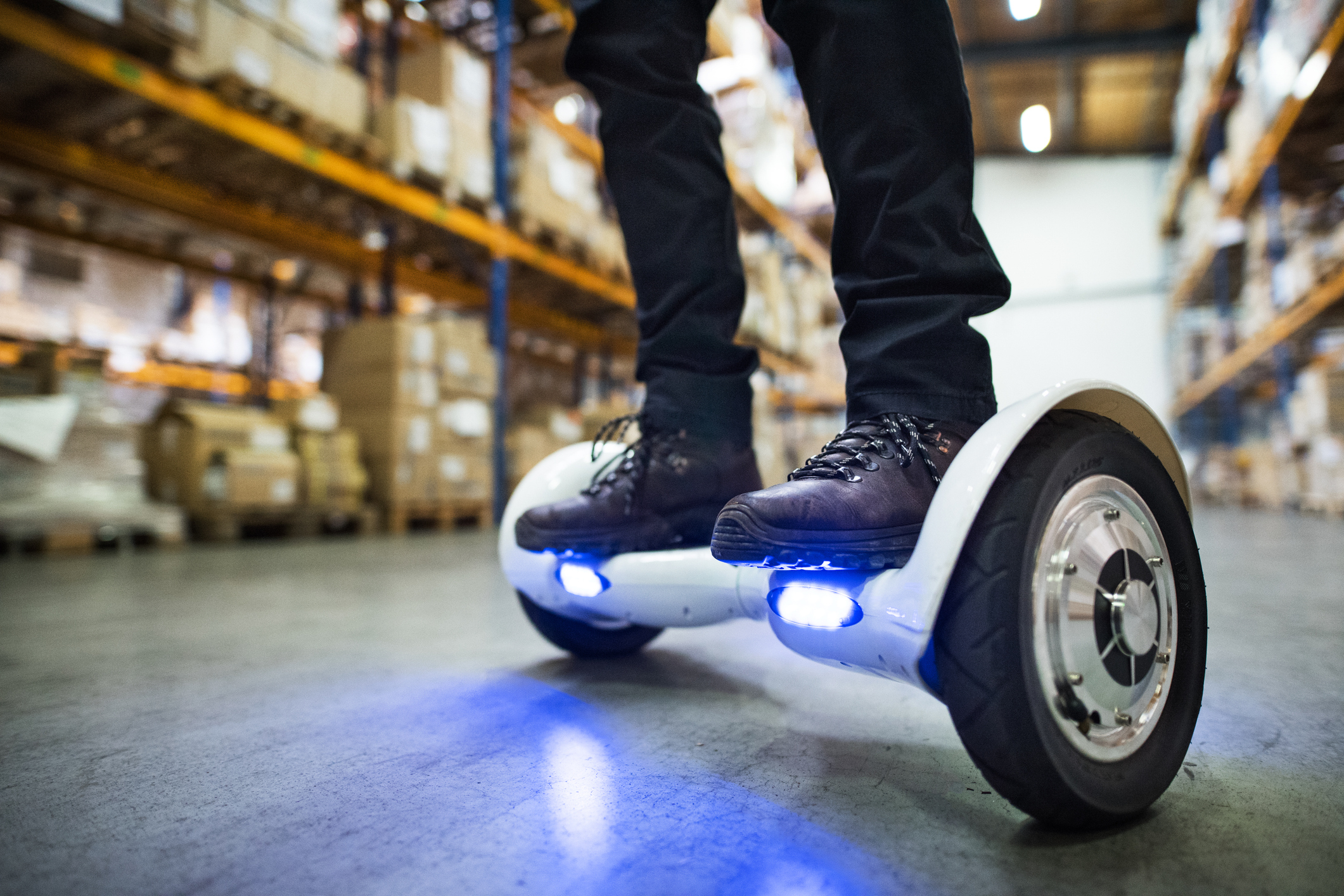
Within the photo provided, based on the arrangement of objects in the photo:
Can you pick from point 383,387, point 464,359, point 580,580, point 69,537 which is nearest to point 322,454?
point 383,387

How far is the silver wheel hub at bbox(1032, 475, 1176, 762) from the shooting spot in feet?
1.92

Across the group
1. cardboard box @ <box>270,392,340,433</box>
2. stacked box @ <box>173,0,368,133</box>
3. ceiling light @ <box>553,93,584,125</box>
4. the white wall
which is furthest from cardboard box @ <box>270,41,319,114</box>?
the white wall

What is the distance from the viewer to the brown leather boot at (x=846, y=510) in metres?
0.64

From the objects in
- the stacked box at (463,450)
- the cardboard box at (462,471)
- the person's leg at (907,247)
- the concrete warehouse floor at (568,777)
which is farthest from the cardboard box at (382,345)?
the person's leg at (907,247)

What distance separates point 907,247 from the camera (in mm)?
747

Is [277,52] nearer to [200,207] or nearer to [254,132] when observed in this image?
[254,132]

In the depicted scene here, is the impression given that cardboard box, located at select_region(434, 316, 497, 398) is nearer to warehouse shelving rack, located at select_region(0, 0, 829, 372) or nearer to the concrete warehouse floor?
warehouse shelving rack, located at select_region(0, 0, 829, 372)

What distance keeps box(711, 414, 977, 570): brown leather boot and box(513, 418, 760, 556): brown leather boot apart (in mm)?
293

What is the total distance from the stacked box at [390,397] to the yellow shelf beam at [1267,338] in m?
5.82

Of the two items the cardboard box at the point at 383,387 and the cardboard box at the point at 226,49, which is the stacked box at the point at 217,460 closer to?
the cardboard box at the point at 383,387

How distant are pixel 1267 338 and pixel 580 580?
7.43m

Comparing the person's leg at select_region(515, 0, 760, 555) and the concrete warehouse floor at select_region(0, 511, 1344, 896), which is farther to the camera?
the person's leg at select_region(515, 0, 760, 555)

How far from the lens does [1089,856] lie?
0.55 m

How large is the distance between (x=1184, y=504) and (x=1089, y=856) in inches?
14.8
